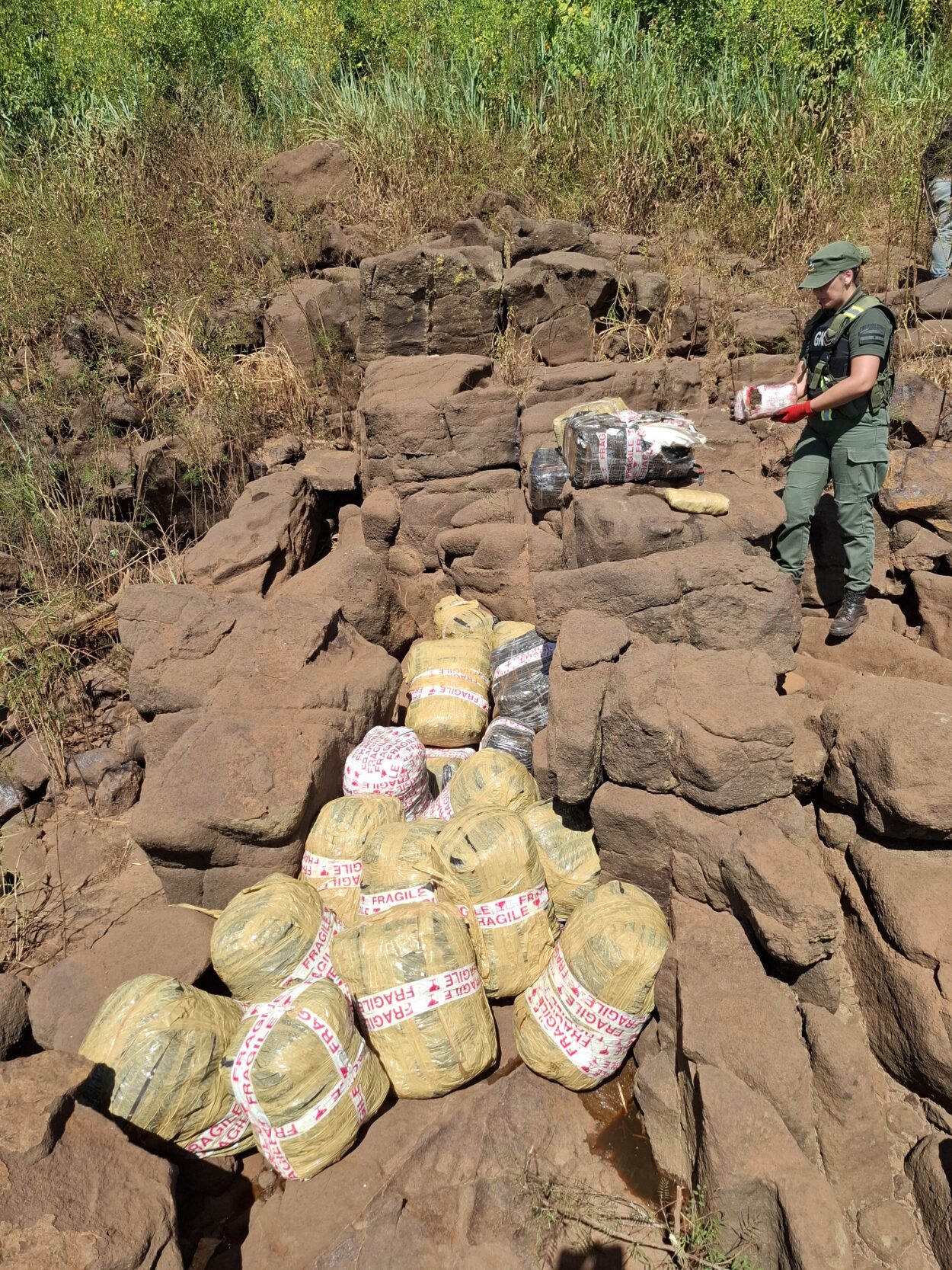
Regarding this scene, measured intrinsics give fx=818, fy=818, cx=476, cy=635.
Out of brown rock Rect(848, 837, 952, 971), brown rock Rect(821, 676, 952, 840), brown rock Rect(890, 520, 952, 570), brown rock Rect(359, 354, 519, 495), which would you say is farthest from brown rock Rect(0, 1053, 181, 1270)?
brown rock Rect(890, 520, 952, 570)

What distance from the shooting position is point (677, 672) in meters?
3.21

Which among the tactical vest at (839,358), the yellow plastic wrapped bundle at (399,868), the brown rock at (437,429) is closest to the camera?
the yellow plastic wrapped bundle at (399,868)

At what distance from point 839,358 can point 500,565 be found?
2.17m

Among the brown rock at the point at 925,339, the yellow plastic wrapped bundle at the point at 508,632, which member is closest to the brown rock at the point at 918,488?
the brown rock at the point at 925,339

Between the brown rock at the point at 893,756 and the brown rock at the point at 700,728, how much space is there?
0.22 m

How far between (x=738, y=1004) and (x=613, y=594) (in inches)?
66.8

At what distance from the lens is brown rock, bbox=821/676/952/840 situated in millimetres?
2678

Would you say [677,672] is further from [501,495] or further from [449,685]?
[501,495]

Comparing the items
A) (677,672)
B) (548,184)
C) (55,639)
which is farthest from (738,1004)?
(548,184)

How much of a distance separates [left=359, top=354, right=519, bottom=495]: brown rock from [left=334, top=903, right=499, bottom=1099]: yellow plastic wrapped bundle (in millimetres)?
3444

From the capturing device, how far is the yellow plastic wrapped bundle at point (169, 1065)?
2.61 metres

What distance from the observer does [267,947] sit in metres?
2.97

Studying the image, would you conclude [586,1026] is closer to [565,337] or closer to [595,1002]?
[595,1002]

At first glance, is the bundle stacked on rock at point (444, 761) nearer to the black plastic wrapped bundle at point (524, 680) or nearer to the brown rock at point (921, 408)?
the black plastic wrapped bundle at point (524, 680)
